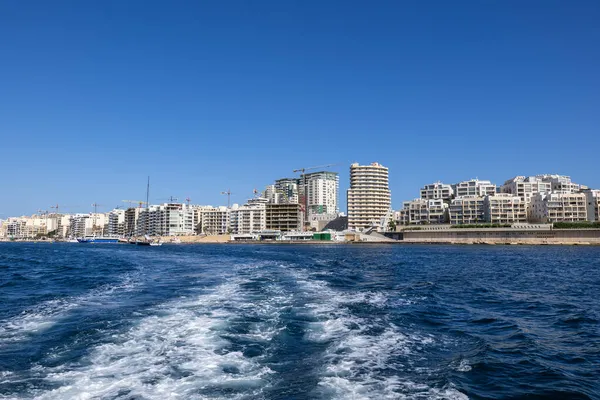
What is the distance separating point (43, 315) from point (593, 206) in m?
126

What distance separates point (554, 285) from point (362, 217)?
112 m

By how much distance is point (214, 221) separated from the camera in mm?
174750

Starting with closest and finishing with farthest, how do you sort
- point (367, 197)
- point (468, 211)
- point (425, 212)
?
point (468, 211)
point (425, 212)
point (367, 197)

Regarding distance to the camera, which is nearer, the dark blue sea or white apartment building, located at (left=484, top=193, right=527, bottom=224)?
the dark blue sea

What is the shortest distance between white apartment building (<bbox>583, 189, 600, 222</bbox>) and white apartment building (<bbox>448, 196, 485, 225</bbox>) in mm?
24293

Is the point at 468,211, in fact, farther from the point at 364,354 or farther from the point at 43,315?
the point at 43,315

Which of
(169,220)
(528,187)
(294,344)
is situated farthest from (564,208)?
(169,220)

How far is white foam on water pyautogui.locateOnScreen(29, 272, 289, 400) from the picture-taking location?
23.7 ft

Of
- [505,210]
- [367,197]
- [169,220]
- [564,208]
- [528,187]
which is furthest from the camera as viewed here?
[169,220]

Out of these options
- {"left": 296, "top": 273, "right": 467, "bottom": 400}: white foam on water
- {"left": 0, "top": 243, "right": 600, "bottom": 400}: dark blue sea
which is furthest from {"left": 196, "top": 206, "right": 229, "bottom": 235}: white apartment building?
{"left": 296, "top": 273, "right": 467, "bottom": 400}: white foam on water

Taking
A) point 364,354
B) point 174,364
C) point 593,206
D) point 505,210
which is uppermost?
point 593,206

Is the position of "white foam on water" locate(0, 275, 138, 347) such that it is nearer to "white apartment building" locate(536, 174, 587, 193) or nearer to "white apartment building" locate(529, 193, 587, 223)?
"white apartment building" locate(529, 193, 587, 223)

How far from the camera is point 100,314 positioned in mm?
13516

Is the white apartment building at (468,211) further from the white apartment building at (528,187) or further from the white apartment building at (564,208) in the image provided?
the white apartment building at (528,187)
